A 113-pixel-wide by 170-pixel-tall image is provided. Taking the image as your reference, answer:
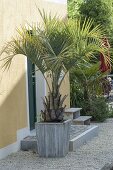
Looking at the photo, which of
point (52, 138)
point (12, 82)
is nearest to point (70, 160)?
point (52, 138)

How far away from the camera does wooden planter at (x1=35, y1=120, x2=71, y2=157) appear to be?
834 cm

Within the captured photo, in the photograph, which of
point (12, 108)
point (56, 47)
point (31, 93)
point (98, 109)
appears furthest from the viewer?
point (98, 109)

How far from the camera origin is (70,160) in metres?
8.40

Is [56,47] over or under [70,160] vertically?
over

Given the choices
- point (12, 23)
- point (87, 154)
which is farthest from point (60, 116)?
point (12, 23)

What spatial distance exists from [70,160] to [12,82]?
1.86m

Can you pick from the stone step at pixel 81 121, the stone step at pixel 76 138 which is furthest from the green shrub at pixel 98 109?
the stone step at pixel 76 138

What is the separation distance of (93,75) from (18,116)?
190 inches

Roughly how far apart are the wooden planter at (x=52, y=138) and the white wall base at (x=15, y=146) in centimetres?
63

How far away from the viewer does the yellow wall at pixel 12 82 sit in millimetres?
8672

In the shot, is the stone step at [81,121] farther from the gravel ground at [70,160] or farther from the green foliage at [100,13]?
the green foliage at [100,13]

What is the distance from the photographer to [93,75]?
45.0 ft

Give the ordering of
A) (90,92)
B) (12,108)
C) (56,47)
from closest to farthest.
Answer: (56,47) → (12,108) → (90,92)

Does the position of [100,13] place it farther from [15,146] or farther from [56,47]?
[56,47]
